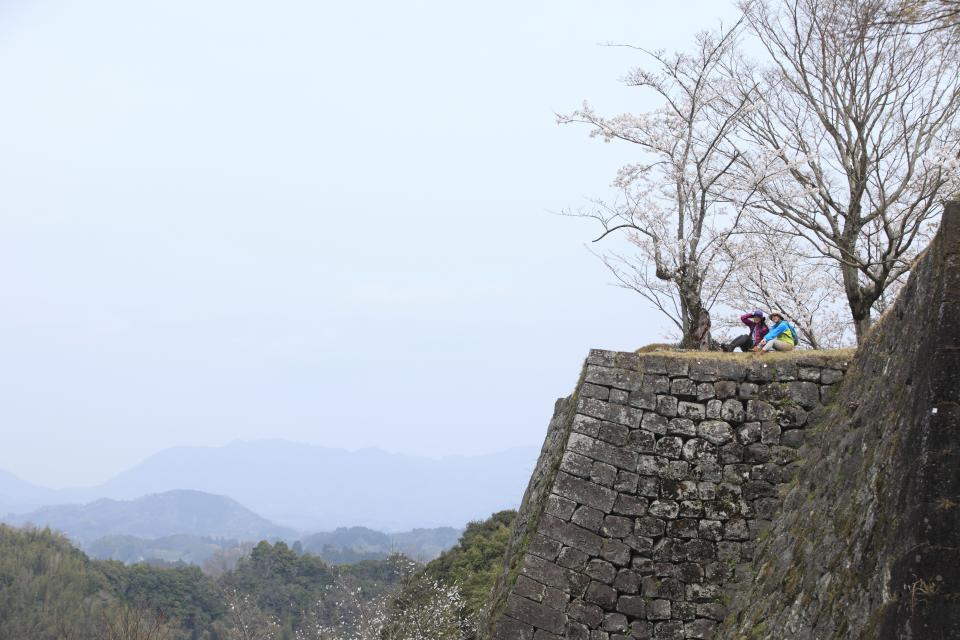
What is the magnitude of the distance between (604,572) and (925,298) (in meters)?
4.35

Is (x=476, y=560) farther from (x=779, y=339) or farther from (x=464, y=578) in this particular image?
(x=779, y=339)

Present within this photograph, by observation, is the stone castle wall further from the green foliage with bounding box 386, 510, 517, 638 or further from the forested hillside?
the forested hillside

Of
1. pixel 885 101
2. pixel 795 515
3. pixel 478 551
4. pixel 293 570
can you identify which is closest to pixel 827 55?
pixel 885 101

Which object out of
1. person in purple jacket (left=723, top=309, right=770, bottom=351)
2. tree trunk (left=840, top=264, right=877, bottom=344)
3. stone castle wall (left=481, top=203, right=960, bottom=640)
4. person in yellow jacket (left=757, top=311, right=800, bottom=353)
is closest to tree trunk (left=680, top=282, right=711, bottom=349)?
person in purple jacket (left=723, top=309, right=770, bottom=351)

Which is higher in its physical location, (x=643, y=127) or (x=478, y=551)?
(x=643, y=127)

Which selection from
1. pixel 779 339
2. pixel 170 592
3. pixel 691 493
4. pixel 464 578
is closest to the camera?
pixel 691 493

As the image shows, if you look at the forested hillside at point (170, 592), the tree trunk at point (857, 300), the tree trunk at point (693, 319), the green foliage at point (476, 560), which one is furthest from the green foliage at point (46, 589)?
the tree trunk at point (857, 300)

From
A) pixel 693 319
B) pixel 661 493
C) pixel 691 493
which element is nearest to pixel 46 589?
pixel 693 319

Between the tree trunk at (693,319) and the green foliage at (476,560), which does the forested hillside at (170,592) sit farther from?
the tree trunk at (693,319)

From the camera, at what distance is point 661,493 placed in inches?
Result: 316

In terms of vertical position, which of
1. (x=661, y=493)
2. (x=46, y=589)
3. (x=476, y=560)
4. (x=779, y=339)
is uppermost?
(x=779, y=339)

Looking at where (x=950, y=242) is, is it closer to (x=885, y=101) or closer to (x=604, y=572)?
(x=604, y=572)

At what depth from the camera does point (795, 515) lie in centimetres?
687

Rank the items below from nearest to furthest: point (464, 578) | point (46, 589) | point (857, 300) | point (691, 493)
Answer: point (691, 493)
point (857, 300)
point (464, 578)
point (46, 589)
